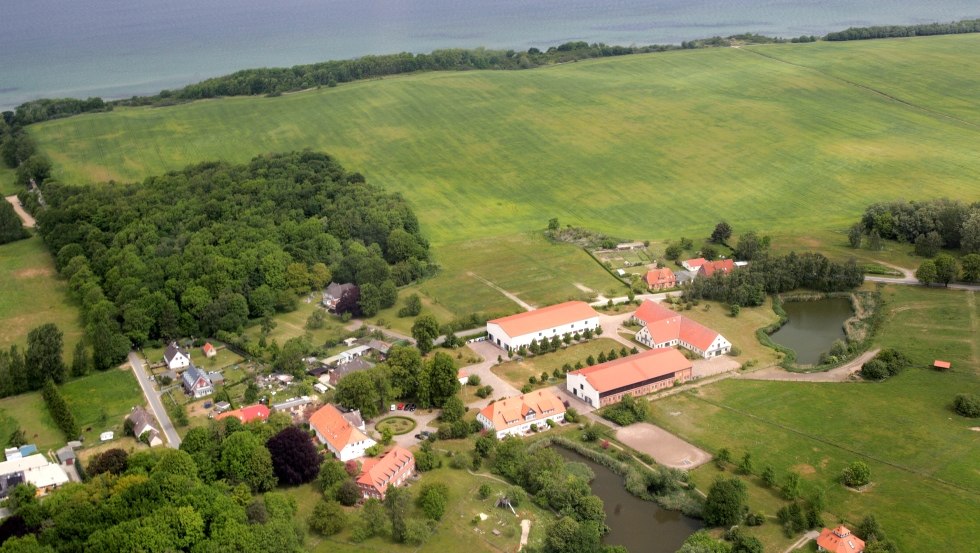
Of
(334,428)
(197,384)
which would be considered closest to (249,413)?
(334,428)

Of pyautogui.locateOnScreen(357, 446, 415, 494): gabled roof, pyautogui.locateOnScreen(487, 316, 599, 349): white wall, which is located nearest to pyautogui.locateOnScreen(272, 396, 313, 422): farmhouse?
pyautogui.locateOnScreen(357, 446, 415, 494): gabled roof

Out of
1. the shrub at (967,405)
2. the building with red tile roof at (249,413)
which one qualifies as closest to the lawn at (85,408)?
the building with red tile roof at (249,413)

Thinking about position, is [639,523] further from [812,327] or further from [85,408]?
[85,408]

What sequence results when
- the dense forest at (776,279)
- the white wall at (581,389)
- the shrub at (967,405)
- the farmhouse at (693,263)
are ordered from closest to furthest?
1. the shrub at (967,405)
2. the white wall at (581,389)
3. the dense forest at (776,279)
4. the farmhouse at (693,263)

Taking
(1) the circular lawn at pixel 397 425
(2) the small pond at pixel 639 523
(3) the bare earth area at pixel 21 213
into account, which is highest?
(3) the bare earth area at pixel 21 213

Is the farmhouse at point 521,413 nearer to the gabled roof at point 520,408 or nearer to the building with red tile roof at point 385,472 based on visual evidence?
the gabled roof at point 520,408

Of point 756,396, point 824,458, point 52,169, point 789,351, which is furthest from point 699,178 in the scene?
point 52,169

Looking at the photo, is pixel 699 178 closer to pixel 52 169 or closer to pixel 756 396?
pixel 756 396
